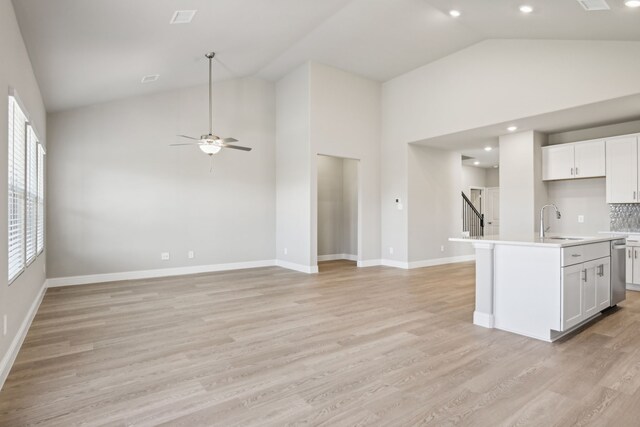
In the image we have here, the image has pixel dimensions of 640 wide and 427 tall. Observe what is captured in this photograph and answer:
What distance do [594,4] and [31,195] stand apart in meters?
6.22

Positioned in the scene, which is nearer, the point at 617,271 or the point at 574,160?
the point at 617,271

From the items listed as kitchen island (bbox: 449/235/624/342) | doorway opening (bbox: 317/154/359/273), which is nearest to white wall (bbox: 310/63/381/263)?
doorway opening (bbox: 317/154/359/273)

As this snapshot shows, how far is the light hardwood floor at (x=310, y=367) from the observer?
2.11m

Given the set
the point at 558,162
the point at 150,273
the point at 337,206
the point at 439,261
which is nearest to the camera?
the point at 558,162

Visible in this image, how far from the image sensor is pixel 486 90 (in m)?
6.02

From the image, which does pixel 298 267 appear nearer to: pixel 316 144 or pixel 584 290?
pixel 316 144

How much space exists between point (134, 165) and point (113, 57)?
243 cm

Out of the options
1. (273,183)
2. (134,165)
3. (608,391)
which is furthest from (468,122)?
(134,165)

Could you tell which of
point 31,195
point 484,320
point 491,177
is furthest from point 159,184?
point 491,177

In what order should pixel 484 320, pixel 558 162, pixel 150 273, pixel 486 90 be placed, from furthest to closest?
pixel 150 273
pixel 558 162
pixel 486 90
pixel 484 320

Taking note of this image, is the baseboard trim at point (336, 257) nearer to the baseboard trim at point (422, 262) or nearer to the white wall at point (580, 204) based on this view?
the baseboard trim at point (422, 262)

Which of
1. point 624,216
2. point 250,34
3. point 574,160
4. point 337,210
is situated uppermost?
point 250,34

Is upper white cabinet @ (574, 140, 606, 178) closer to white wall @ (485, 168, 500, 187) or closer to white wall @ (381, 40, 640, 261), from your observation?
white wall @ (381, 40, 640, 261)

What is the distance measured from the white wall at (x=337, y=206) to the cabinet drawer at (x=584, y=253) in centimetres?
554
